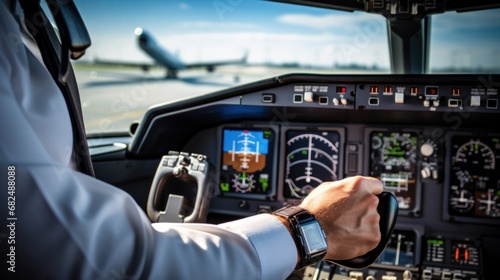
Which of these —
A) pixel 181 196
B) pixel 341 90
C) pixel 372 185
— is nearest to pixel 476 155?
pixel 341 90

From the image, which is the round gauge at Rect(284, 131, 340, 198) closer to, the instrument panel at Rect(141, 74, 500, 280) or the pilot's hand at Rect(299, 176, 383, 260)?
the instrument panel at Rect(141, 74, 500, 280)

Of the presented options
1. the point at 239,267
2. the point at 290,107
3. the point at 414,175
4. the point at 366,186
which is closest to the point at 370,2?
the point at 290,107

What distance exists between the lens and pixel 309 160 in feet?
9.89

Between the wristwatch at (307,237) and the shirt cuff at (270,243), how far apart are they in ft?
0.07

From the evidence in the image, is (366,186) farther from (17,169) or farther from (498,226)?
(498,226)

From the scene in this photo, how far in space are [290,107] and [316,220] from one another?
5.96 ft

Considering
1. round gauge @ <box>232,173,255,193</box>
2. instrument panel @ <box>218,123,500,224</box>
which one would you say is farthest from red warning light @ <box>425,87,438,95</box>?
round gauge @ <box>232,173,255,193</box>

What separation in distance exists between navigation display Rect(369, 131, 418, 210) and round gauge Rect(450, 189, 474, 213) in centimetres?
19

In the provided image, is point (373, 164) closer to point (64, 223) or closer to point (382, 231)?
point (382, 231)

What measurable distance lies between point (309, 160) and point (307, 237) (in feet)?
6.91

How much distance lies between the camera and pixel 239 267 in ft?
2.54

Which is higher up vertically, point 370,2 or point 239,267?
point 370,2

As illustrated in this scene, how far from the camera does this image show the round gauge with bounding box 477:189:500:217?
277cm

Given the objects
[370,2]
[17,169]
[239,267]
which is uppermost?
[370,2]
